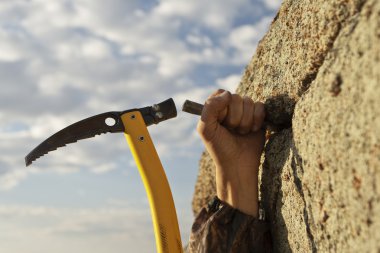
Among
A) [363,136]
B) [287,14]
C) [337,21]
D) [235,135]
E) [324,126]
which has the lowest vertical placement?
[363,136]

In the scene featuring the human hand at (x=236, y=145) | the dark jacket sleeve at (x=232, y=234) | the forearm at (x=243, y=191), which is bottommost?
the dark jacket sleeve at (x=232, y=234)

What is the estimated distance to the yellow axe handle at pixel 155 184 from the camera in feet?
9.77

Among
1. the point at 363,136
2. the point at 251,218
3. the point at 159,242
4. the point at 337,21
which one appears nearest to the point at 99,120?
the point at 159,242

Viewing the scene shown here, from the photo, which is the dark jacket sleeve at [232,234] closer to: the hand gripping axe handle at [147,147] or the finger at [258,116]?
the hand gripping axe handle at [147,147]

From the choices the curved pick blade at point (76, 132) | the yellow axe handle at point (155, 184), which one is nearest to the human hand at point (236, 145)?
the yellow axe handle at point (155, 184)

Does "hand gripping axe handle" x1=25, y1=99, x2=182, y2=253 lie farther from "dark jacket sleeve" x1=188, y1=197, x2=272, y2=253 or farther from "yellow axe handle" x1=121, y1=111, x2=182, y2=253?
"dark jacket sleeve" x1=188, y1=197, x2=272, y2=253

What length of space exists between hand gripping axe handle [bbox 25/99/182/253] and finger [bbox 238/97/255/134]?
Result: 494 mm

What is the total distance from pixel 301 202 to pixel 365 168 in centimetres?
71

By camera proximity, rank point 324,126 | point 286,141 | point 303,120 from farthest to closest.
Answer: point 286,141 < point 303,120 < point 324,126

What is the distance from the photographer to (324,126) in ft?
7.52

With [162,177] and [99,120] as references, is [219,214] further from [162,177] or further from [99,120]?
[99,120]

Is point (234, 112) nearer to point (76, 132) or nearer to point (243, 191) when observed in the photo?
point (243, 191)

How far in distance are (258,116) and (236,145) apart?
20cm

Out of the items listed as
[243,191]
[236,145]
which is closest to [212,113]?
[236,145]
